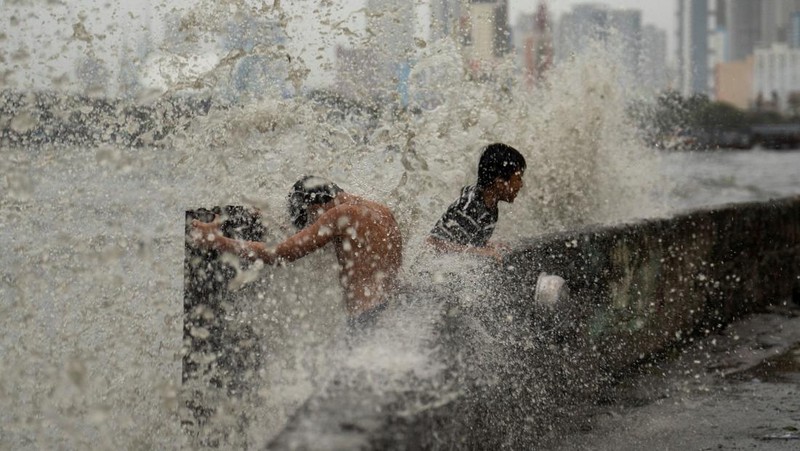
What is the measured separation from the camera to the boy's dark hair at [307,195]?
429 cm

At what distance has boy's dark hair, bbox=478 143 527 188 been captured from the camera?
16.7 ft

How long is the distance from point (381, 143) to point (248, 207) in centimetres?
159

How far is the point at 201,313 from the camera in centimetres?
438

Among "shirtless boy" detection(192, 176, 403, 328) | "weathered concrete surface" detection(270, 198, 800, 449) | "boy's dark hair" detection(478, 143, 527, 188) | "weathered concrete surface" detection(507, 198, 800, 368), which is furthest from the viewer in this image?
"weathered concrete surface" detection(507, 198, 800, 368)

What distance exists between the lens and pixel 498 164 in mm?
5105

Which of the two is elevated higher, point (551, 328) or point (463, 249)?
point (463, 249)

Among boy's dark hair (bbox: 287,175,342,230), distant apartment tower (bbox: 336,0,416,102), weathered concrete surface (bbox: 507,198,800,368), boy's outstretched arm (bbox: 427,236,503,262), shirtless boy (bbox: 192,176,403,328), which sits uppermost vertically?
distant apartment tower (bbox: 336,0,416,102)

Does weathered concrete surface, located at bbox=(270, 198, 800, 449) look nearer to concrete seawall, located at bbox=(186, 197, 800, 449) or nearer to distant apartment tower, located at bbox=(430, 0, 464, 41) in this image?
concrete seawall, located at bbox=(186, 197, 800, 449)

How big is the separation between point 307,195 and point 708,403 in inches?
102

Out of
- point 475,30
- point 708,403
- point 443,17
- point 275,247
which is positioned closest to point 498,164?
point 275,247

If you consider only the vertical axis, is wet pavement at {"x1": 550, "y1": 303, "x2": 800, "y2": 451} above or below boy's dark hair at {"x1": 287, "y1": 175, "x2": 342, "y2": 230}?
below

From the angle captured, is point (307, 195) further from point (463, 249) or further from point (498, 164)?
point (498, 164)

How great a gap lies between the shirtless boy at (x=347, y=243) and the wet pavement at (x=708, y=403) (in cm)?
119

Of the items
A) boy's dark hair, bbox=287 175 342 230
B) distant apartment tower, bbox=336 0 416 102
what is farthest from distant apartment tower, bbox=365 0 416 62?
boy's dark hair, bbox=287 175 342 230
